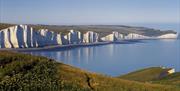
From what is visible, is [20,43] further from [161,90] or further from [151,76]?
[161,90]

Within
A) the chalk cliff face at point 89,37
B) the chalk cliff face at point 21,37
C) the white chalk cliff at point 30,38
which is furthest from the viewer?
the chalk cliff face at point 89,37

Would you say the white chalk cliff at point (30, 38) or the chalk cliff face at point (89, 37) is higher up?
the white chalk cliff at point (30, 38)

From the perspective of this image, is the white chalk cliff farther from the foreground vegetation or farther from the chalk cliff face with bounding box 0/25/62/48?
the foreground vegetation

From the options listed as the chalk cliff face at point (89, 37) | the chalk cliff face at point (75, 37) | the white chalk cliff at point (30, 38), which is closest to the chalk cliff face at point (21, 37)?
the white chalk cliff at point (30, 38)

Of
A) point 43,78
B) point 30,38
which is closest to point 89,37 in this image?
point 30,38

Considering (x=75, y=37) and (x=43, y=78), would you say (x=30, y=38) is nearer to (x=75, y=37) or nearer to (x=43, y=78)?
(x=75, y=37)

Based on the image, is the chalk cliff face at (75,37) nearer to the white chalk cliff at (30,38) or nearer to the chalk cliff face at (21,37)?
the white chalk cliff at (30,38)

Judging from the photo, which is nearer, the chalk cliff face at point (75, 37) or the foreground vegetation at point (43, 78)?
the foreground vegetation at point (43, 78)

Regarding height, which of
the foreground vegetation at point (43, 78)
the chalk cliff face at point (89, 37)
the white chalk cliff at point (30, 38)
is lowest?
the chalk cliff face at point (89, 37)

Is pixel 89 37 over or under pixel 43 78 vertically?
under

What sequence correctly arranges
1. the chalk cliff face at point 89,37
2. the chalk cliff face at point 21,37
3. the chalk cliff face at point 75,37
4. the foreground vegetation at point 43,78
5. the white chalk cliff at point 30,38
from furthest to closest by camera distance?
the chalk cliff face at point 89,37
the chalk cliff face at point 75,37
the white chalk cliff at point 30,38
the chalk cliff face at point 21,37
the foreground vegetation at point 43,78

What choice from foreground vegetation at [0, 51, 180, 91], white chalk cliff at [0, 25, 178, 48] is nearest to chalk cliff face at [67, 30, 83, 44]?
white chalk cliff at [0, 25, 178, 48]
